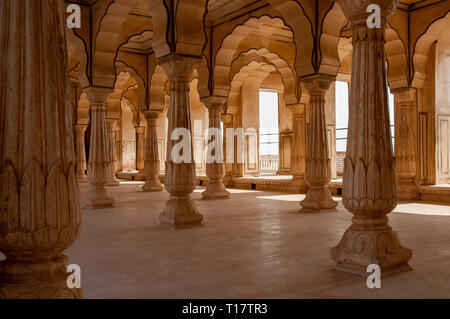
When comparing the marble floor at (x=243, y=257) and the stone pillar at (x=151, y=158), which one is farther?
the stone pillar at (x=151, y=158)

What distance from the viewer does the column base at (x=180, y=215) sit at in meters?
6.40

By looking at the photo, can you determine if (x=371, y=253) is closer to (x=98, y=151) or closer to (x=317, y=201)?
(x=317, y=201)

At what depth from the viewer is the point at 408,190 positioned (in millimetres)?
10023

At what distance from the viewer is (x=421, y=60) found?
9.95 metres

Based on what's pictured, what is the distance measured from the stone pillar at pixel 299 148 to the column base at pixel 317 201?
3.67m

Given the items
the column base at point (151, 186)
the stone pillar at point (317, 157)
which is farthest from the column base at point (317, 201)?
the column base at point (151, 186)

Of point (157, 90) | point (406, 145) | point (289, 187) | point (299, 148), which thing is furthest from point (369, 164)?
point (157, 90)

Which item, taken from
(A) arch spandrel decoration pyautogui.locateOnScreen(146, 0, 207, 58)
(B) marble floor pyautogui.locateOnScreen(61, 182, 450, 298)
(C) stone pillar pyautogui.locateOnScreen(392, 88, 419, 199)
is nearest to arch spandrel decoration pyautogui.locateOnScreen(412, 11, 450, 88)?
(C) stone pillar pyautogui.locateOnScreen(392, 88, 419, 199)

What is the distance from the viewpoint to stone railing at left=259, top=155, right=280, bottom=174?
2002 centimetres

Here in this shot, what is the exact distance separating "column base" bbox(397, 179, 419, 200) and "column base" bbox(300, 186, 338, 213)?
2836mm

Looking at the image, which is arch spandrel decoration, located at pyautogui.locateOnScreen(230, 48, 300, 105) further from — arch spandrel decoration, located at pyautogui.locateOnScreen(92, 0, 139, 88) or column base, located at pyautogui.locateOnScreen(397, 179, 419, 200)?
arch spandrel decoration, located at pyautogui.locateOnScreen(92, 0, 139, 88)

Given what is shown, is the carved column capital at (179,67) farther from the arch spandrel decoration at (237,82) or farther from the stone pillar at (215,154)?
the arch spandrel decoration at (237,82)

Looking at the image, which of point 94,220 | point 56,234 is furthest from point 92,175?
point 56,234

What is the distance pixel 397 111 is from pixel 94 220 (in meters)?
7.56
